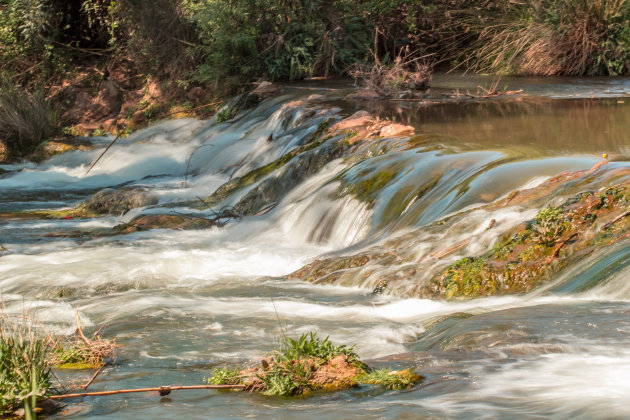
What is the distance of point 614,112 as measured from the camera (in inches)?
509

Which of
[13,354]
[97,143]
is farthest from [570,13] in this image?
[13,354]

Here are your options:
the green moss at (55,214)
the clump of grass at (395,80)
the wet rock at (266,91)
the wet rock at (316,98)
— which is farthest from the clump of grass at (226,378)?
the wet rock at (266,91)

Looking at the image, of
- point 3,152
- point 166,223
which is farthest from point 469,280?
point 3,152

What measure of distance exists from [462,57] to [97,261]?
14905 millimetres

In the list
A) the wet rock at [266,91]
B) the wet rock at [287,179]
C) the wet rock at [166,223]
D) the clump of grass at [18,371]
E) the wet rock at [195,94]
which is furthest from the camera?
the wet rock at [195,94]

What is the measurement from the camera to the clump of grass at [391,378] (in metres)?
4.10

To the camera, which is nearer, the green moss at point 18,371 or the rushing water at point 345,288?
the green moss at point 18,371

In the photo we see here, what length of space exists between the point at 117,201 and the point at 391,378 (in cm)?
942

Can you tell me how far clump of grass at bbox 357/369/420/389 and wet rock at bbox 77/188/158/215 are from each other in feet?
29.2

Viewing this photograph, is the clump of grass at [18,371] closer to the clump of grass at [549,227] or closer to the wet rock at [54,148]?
the clump of grass at [549,227]

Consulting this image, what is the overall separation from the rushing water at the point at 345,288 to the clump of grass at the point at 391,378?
0.07 metres

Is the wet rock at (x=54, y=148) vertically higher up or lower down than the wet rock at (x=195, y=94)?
lower down

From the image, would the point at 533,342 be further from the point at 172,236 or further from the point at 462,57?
the point at 462,57

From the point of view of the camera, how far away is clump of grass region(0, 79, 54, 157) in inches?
732
